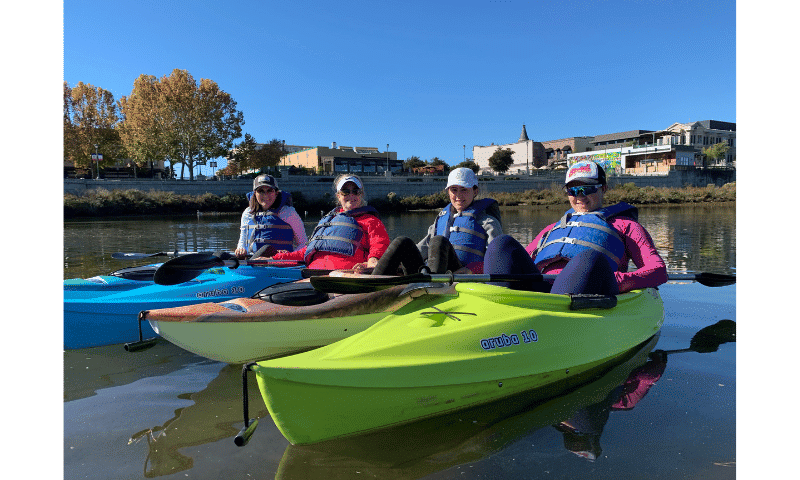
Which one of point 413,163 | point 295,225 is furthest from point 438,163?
point 295,225

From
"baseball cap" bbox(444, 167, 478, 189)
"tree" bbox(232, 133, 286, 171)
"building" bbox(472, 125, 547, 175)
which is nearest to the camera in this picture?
"baseball cap" bbox(444, 167, 478, 189)

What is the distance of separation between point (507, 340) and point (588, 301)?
2.86 ft

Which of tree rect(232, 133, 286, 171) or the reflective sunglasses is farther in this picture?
tree rect(232, 133, 286, 171)

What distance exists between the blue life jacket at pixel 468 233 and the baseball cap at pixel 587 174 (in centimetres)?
99

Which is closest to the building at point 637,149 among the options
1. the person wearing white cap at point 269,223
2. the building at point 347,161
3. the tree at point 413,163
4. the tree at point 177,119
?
the tree at point 413,163

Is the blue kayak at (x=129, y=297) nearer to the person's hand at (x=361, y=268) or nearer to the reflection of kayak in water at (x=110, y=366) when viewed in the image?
the reflection of kayak in water at (x=110, y=366)

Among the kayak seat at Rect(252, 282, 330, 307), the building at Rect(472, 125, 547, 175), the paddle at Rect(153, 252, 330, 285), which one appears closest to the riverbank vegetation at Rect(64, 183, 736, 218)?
the paddle at Rect(153, 252, 330, 285)

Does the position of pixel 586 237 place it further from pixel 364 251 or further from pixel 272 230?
pixel 272 230

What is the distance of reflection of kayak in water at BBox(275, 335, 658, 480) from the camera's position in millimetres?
2639

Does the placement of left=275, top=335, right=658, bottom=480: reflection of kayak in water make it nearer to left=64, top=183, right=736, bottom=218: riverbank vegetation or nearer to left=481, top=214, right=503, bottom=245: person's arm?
left=481, top=214, right=503, bottom=245: person's arm

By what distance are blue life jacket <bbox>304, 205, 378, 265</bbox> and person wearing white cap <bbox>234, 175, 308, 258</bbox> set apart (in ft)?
4.13

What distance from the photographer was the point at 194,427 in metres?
3.20

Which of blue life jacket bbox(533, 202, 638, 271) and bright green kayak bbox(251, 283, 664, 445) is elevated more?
blue life jacket bbox(533, 202, 638, 271)

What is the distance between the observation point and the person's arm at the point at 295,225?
23.0 feet
